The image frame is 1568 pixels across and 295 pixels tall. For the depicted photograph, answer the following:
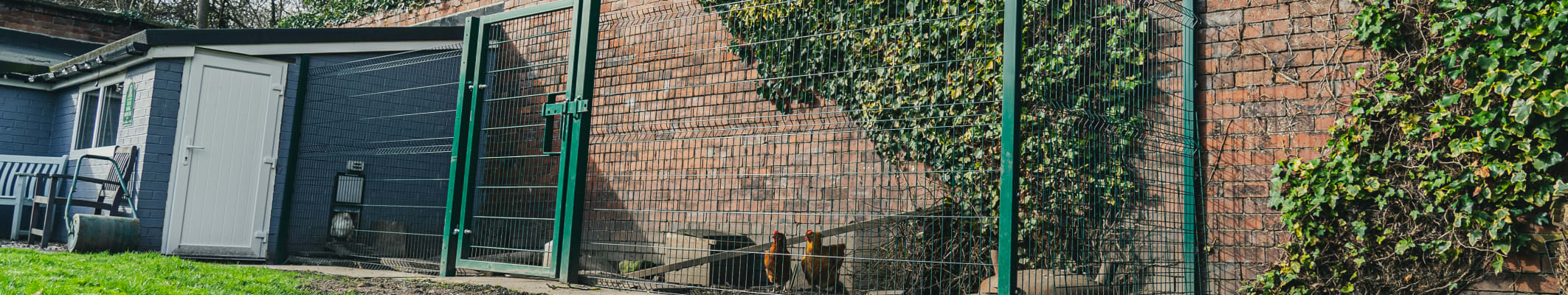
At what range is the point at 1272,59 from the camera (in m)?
4.39

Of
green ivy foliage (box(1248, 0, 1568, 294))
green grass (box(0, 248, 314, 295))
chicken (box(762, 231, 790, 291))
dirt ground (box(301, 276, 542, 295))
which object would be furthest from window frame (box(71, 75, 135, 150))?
green ivy foliage (box(1248, 0, 1568, 294))

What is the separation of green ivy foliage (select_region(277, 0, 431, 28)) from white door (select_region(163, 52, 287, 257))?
2.59 m

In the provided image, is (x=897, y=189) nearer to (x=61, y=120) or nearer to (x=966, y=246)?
(x=966, y=246)

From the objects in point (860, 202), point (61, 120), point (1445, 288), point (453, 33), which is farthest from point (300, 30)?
point (1445, 288)

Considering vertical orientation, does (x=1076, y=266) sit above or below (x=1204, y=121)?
below

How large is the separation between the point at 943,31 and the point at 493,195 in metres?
2.75

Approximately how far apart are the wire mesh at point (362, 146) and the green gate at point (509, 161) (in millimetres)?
1023

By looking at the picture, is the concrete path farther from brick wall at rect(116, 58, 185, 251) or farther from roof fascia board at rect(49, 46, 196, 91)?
roof fascia board at rect(49, 46, 196, 91)

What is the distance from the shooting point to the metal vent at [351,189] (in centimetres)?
664

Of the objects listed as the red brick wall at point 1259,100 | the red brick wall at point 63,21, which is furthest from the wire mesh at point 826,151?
the red brick wall at point 63,21

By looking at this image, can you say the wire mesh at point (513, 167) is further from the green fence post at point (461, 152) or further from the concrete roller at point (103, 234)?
the concrete roller at point (103, 234)

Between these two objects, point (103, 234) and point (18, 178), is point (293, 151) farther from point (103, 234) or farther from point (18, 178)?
point (18, 178)

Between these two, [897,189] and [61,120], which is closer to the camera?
[897,189]

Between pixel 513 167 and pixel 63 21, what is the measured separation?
8.11 meters
